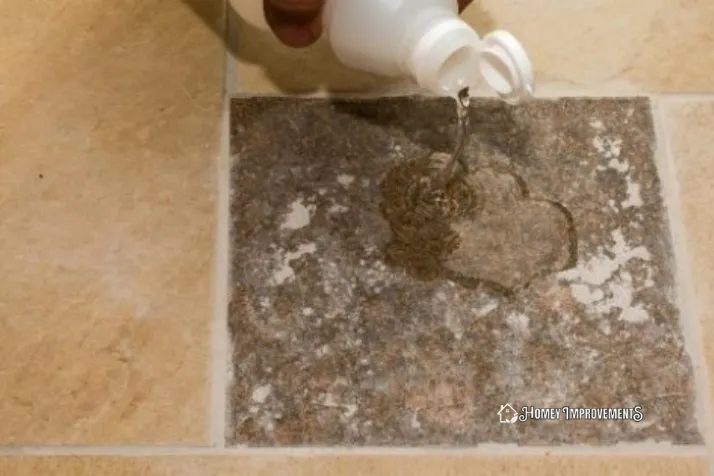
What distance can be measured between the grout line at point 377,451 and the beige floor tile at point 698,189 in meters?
0.06

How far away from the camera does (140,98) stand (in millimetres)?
637

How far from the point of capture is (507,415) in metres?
Answer: 0.56

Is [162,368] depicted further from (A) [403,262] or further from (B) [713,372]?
(B) [713,372]

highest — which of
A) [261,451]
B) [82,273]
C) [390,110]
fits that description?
[390,110]

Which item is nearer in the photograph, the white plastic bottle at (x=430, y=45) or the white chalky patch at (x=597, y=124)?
the white plastic bottle at (x=430, y=45)

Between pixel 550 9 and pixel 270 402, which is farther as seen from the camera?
pixel 550 9

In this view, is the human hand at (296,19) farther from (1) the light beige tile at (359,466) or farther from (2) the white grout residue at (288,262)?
(1) the light beige tile at (359,466)

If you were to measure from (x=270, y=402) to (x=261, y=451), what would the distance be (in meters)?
0.03

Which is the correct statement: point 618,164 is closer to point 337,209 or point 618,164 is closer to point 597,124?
point 597,124

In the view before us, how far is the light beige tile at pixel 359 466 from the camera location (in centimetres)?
55

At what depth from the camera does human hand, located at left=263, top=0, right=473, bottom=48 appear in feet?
1.86

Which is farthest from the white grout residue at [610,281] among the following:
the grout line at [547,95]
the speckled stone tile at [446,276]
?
the grout line at [547,95]

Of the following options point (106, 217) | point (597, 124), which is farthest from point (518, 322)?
point (106, 217)

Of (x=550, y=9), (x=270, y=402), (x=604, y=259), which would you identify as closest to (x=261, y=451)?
(x=270, y=402)
